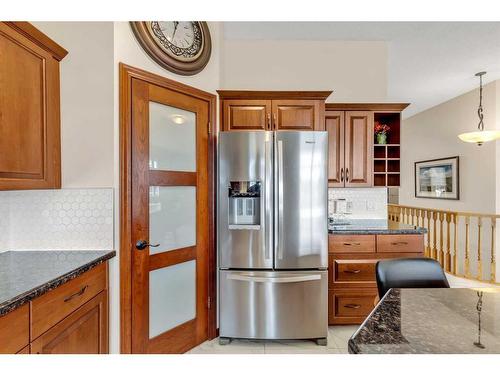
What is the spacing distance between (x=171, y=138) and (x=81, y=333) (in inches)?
53.1

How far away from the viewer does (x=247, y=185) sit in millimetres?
2480

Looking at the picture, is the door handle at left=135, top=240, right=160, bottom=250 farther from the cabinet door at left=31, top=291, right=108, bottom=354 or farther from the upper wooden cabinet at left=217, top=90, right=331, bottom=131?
the upper wooden cabinet at left=217, top=90, right=331, bottom=131

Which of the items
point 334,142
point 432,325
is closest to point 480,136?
point 334,142

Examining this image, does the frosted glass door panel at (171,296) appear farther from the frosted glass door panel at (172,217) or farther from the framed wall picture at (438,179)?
the framed wall picture at (438,179)

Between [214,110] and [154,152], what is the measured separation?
73cm

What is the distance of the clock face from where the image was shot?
2.12 metres

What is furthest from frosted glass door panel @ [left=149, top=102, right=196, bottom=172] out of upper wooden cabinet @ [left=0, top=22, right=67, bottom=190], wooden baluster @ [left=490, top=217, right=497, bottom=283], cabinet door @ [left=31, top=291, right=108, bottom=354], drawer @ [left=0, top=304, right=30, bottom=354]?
wooden baluster @ [left=490, top=217, right=497, bottom=283]

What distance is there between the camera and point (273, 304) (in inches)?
93.4

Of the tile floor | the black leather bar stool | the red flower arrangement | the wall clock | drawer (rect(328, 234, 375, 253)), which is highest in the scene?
the wall clock

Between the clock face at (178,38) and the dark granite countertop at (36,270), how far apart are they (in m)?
1.49

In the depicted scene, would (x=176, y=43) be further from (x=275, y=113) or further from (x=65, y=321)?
(x=65, y=321)

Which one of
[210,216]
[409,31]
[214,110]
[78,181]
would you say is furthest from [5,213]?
[409,31]

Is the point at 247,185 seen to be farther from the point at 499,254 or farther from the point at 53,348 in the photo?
the point at 499,254

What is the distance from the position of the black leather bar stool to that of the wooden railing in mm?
3140
